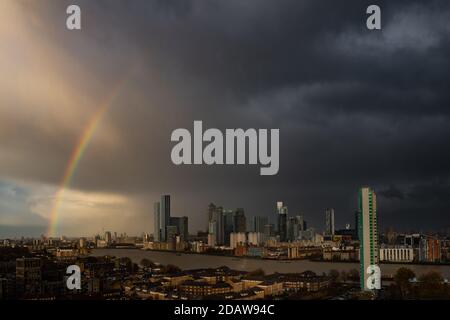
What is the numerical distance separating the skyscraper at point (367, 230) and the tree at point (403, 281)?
2.66 ft

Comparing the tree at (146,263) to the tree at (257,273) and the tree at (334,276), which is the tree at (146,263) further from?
the tree at (334,276)

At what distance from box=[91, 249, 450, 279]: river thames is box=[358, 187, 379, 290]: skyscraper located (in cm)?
71

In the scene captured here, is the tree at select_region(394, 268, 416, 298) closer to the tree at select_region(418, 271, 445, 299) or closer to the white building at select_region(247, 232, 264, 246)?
the tree at select_region(418, 271, 445, 299)

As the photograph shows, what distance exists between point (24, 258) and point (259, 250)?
6.64 metres

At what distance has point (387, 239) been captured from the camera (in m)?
14.8

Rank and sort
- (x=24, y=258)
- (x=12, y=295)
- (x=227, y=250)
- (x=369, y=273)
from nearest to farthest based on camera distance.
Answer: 1. (x=12, y=295)
2. (x=24, y=258)
3. (x=369, y=273)
4. (x=227, y=250)

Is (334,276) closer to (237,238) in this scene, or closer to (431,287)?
(431,287)

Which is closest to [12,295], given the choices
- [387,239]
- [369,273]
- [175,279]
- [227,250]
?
[175,279]

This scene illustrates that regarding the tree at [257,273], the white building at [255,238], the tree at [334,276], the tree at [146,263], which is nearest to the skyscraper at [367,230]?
the tree at [334,276]

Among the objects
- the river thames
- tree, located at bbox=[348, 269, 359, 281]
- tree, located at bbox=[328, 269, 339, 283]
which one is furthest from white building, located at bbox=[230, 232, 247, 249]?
tree, located at bbox=[348, 269, 359, 281]

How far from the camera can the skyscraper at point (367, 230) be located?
1208 cm

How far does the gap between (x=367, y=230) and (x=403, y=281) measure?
2.33 metres
